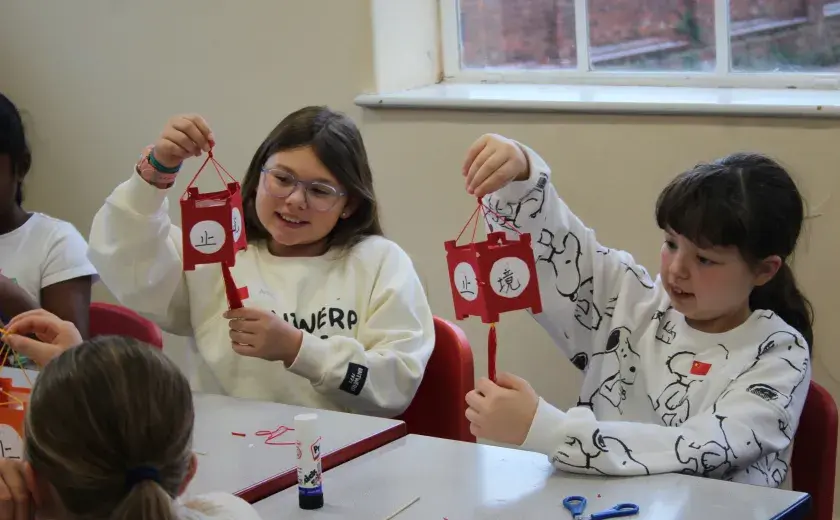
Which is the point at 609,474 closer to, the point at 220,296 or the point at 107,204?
the point at 220,296

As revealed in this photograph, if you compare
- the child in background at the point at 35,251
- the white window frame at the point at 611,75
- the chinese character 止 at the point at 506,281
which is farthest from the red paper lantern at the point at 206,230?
the white window frame at the point at 611,75

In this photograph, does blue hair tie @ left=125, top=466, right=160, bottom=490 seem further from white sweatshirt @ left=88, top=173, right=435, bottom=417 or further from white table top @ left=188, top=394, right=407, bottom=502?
white sweatshirt @ left=88, top=173, right=435, bottom=417

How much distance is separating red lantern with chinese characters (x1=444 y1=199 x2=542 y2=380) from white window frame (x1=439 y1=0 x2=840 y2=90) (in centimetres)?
119

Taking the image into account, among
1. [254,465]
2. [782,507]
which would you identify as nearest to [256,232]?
[254,465]

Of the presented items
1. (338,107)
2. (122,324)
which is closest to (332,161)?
(122,324)

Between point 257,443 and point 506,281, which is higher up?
point 506,281

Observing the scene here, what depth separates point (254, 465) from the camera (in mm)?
1612

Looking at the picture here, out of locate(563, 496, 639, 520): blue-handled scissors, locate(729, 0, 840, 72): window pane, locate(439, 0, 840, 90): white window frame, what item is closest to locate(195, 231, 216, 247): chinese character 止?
locate(563, 496, 639, 520): blue-handled scissors

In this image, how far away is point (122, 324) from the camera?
232 centimetres

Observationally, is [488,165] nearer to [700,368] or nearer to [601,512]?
[700,368]

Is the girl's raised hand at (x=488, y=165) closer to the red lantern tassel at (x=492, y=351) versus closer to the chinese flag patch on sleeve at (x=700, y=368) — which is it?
the red lantern tassel at (x=492, y=351)

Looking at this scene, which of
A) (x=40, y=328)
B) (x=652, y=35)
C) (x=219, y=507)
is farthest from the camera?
(x=652, y=35)

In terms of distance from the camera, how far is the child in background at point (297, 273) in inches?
78.1

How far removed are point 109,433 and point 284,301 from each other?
104 cm
